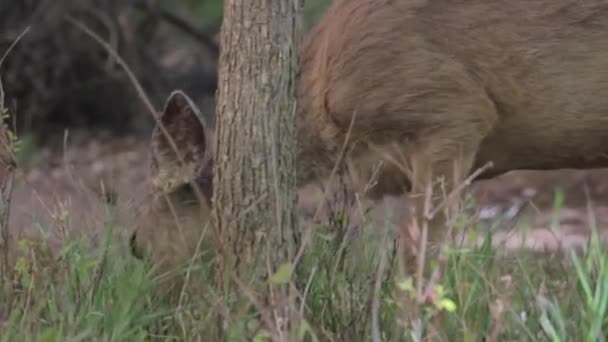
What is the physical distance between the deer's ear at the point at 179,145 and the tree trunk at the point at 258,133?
725 millimetres

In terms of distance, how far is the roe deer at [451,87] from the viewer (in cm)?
521

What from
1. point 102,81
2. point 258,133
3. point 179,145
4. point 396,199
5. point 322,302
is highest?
point 258,133

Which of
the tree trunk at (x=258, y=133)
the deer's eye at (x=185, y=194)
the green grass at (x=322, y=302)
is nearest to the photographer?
the green grass at (x=322, y=302)

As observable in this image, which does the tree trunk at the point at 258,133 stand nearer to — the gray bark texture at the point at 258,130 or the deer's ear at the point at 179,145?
the gray bark texture at the point at 258,130

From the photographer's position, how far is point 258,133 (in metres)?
4.20

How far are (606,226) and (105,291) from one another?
175 inches

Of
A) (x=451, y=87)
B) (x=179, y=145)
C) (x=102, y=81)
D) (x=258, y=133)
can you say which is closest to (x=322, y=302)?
(x=258, y=133)

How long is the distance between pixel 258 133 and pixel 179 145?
91cm

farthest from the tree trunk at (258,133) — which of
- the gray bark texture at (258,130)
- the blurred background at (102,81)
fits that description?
the blurred background at (102,81)

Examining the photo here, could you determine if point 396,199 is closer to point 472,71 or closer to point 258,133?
point 472,71

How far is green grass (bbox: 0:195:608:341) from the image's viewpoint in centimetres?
388

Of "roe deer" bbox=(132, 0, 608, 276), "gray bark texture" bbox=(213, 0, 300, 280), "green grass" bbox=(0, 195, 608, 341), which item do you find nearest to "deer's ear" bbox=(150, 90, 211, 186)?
"roe deer" bbox=(132, 0, 608, 276)

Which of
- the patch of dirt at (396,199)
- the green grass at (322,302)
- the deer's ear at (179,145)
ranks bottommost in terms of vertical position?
the patch of dirt at (396,199)

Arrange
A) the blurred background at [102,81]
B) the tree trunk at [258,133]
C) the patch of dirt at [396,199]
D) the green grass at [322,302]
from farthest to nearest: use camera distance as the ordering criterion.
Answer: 1. the blurred background at [102,81]
2. the patch of dirt at [396,199]
3. the tree trunk at [258,133]
4. the green grass at [322,302]
